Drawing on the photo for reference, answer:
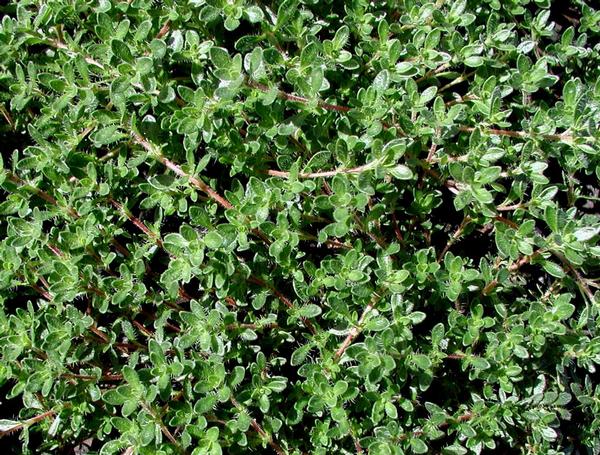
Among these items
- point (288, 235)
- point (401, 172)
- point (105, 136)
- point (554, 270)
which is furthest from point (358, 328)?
point (105, 136)

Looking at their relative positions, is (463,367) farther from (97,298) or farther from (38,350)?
(38,350)

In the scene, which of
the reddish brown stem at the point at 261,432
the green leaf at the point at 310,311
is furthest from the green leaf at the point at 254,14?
the reddish brown stem at the point at 261,432

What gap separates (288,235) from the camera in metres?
2.33

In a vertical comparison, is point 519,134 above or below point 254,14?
below

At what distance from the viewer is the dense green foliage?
90.9 inches

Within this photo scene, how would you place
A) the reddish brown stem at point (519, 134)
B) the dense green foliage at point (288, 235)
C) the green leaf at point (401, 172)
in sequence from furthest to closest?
1. the reddish brown stem at point (519, 134)
2. the dense green foliage at point (288, 235)
3. the green leaf at point (401, 172)

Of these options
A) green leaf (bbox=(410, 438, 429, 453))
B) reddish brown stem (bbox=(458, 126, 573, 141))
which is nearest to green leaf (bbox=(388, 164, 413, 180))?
reddish brown stem (bbox=(458, 126, 573, 141))

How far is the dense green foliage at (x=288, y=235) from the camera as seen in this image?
2.31 metres

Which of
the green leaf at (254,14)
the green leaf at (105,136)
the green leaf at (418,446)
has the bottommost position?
the green leaf at (418,446)

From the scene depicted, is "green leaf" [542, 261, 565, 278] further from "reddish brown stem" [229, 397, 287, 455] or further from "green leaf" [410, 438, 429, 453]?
"reddish brown stem" [229, 397, 287, 455]

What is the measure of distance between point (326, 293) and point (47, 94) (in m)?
1.42

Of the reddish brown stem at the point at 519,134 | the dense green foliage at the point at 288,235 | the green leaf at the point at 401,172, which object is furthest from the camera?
the reddish brown stem at the point at 519,134

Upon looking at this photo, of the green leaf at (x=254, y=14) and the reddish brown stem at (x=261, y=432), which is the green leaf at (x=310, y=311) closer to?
the reddish brown stem at (x=261, y=432)

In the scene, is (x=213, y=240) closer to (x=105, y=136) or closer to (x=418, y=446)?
(x=105, y=136)
